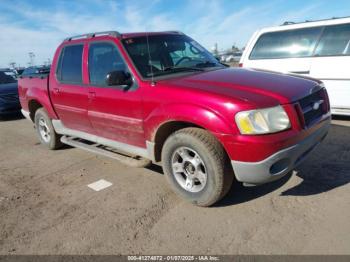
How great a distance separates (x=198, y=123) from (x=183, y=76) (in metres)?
0.87

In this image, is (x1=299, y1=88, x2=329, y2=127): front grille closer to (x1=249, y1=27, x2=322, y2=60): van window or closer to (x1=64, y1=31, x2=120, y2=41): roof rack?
(x1=64, y1=31, x2=120, y2=41): roof rack

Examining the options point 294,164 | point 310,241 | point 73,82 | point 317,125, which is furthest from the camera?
point 73,82

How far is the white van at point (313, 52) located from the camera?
621 cm

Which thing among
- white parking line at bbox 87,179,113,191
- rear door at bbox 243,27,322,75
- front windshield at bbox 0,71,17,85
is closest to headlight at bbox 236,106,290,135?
white parking line at bbox 87,179,113,191

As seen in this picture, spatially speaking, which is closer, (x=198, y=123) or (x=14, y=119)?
(x=198, y=123)

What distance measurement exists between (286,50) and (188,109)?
15.1 ft

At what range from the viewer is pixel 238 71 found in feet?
13.4

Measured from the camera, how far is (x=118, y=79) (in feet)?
12.3

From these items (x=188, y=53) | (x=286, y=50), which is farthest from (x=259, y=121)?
(x=286, y=50)

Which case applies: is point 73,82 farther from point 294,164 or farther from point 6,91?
point 6,91

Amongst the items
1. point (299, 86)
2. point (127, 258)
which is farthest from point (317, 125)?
point (127, 258)

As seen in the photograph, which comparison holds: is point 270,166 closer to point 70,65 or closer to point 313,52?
point 70,65

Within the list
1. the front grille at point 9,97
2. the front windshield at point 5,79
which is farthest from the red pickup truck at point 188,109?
the front windshield at point 5,79

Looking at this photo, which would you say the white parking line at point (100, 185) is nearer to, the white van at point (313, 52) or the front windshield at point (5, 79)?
the white van at point (313, 52)
